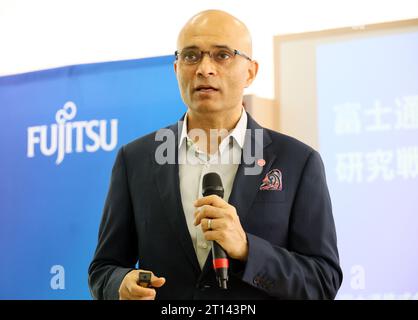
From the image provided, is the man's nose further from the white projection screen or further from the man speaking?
the white projection screen

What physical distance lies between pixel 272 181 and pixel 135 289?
571mm

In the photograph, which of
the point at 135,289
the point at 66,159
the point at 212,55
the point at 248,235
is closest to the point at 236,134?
the point at 212,55

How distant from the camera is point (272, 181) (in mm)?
2105

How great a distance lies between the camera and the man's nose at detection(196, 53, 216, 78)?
2178 mm

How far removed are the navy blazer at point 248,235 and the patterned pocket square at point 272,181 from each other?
1 cm

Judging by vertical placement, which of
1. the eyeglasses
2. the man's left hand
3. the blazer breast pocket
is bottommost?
the man's left hand

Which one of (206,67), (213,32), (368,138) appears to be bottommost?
(368,138)

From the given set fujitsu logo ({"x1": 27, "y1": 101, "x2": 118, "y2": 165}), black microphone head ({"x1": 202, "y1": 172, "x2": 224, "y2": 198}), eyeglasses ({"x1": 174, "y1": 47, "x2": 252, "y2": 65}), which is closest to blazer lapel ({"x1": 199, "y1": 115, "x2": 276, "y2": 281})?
black microphone head ({"x1": 202, "y1": 172, "x2": 224, "y2": 198})

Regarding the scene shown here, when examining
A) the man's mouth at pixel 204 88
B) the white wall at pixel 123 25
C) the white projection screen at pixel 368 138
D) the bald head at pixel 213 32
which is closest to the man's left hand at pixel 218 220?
the man's mouth at pixel 204 88

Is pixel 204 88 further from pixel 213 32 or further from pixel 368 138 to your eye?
pixel 368 138

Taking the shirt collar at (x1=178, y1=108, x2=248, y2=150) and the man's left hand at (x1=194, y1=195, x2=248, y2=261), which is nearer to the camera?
the man's left hand at (x1=194, y1=195, x2=248, y2=261)

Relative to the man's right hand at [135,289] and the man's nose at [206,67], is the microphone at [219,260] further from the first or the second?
the man's nose at [206,67]

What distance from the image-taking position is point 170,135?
2.31 metres
